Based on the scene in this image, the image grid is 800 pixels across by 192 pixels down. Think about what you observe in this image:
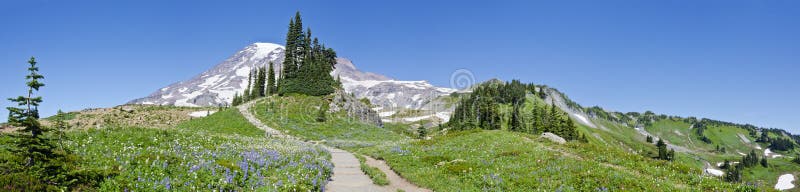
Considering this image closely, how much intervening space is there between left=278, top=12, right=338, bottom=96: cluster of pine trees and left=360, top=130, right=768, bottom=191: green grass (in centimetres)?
4583

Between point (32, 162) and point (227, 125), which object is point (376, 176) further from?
point (227, 125)

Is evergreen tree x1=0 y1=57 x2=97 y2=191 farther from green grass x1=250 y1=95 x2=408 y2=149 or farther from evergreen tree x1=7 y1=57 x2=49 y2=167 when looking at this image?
green grass x1=250 y1=95 x2=408 y2=149

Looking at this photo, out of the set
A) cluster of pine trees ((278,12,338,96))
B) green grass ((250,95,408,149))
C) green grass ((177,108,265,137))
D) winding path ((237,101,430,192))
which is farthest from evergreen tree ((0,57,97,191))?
cluster of pine trees ((278,12,338,96))

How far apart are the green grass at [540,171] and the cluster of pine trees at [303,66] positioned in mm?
45830

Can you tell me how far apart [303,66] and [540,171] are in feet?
199

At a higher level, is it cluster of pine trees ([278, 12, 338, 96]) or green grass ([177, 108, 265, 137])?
cluster of pine trees ([278, 12, 338, 96])

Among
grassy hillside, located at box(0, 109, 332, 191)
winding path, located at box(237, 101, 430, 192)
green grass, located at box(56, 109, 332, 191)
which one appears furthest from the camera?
winding path, located at box(237, 101, 430, 192)

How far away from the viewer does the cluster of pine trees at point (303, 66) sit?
229ft

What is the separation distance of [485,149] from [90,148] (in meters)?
21.5

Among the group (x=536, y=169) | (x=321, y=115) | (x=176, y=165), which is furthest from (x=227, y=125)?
(x=536, y=169)

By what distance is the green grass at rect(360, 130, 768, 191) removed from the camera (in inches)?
603

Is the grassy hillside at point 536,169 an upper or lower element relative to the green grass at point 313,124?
lower

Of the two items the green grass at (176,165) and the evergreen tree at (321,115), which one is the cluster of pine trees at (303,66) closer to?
the evergreen tree at (321,115)

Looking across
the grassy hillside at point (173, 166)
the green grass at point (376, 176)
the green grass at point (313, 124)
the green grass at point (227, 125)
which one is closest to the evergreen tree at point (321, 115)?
the green grass at point (313, 124)
